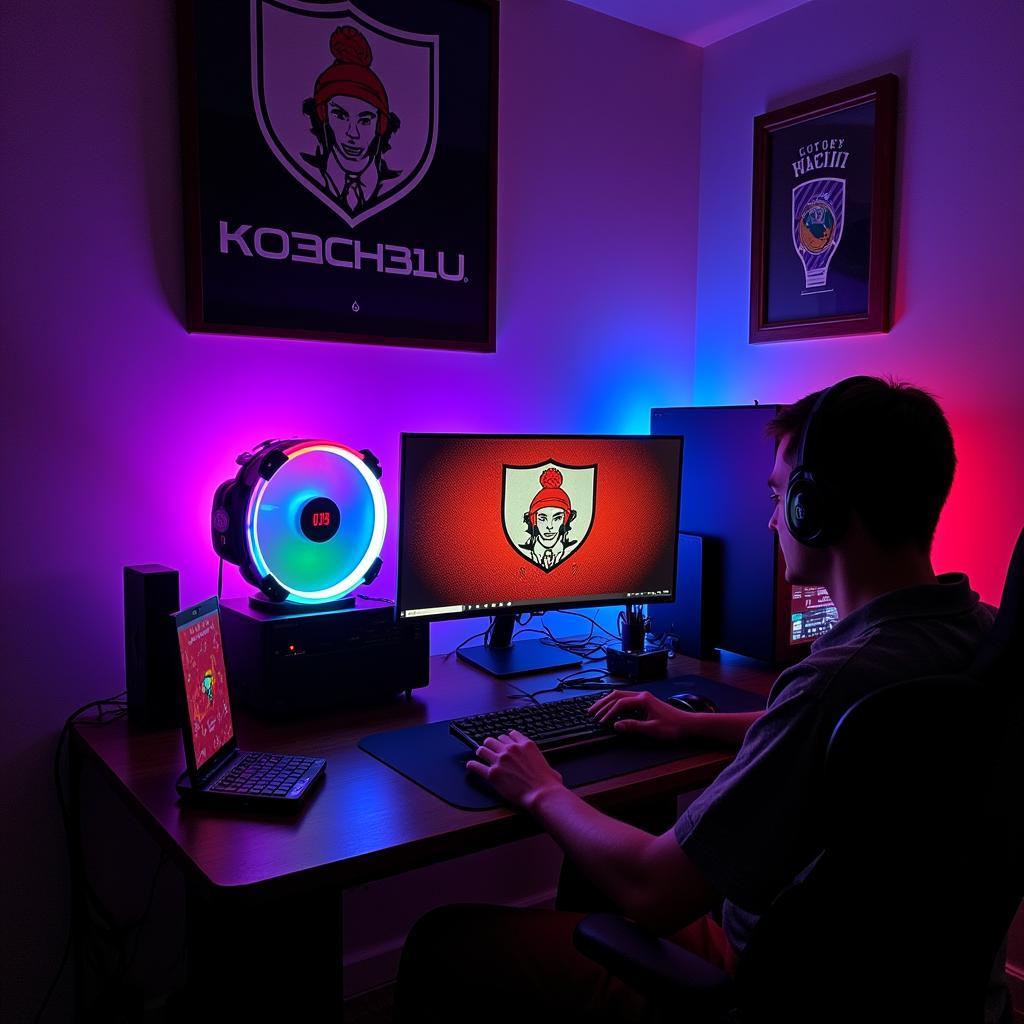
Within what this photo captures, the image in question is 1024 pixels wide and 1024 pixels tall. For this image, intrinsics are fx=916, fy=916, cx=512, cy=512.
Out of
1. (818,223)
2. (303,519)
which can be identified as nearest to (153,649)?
(303,519)

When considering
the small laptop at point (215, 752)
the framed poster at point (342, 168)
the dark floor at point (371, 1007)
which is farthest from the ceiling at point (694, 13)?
the dark floor at point (371, 1007)

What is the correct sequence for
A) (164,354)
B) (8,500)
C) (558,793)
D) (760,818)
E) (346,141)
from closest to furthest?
(760,818) < (558,793) < (8,500) < (164,354) < (346,141)

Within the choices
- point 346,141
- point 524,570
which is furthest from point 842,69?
point 524,570

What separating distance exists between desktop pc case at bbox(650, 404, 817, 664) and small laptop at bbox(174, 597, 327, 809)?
106cm

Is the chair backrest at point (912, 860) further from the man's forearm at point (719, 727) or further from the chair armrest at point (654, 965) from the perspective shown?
the man's forearm at point (719, 727)

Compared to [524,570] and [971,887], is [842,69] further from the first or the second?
[971,887]

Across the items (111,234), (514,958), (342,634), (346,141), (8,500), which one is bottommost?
(514,958)

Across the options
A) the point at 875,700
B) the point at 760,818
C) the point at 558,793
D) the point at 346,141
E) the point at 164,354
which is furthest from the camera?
the point at 346,141

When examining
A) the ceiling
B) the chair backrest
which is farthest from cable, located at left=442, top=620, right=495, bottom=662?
the ceiling

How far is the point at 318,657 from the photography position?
1.66 m

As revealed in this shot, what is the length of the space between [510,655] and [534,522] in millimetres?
326

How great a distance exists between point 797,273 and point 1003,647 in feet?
5.47

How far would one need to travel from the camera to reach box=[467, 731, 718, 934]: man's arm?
1.08 m

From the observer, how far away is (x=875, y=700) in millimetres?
820
